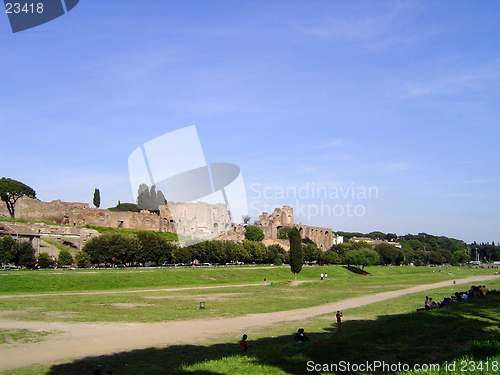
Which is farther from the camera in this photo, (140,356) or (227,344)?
(227,344)

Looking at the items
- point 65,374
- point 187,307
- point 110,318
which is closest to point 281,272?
point 187,307

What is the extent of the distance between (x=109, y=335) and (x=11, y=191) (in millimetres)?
60164

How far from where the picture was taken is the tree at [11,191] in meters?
66.0

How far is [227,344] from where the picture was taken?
15211mm

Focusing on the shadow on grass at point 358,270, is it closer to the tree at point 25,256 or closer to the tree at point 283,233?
the tree at point 283,233

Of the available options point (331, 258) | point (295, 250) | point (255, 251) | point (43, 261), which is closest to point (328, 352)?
point (295, 250)

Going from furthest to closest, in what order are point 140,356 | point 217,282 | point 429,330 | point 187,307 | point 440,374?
point 217,282 < point 187,307 < point 429,330 < point 140,356 < point 440,374

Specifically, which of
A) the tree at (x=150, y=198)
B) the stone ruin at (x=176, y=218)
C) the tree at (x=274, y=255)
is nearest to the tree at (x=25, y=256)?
the stone ruin at (x=176, y=218)

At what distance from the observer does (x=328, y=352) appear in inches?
458

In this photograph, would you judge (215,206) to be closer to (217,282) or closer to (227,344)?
(217,282)

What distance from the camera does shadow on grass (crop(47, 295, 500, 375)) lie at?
33.8ft

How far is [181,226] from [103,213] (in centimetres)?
2381

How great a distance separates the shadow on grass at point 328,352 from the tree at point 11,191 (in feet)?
200

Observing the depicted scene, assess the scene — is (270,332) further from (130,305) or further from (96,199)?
(96,199)
